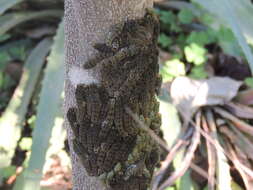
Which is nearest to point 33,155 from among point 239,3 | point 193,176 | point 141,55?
point 193,176

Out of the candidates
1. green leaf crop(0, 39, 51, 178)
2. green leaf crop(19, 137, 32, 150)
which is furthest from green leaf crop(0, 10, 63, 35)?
green leaf crop(19, 137, 32, 150)

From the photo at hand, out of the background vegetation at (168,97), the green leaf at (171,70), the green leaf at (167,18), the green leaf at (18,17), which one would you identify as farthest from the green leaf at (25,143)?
the green leaf at (167,18)

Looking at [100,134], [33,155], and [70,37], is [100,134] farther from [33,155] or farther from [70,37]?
[33,155]

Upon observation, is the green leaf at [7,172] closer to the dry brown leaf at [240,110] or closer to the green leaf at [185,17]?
the dry brown leaf at [240,110]

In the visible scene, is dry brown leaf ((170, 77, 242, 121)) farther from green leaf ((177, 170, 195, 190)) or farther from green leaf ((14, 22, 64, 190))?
green leaf ((14, 22, 64, 190))

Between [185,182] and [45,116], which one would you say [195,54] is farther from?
[45,116]

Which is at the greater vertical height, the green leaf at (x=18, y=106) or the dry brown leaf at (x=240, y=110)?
the dry brown leaf at (x=240, y=110)
